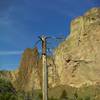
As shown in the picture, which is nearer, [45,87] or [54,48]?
[45,87]

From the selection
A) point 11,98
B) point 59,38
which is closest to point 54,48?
point 59,38

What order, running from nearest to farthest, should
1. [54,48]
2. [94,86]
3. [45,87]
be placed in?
[45,87] → [54,48] → [94,86]

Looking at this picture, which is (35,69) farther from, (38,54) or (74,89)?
(74,89)

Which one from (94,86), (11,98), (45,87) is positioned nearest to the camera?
(45,87)

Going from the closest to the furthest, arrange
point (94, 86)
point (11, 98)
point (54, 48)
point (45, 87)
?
point (45, 87) → point (54, 48) → point (11, 98) → point (94, 86)

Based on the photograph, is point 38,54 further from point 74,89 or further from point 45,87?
point 74,89

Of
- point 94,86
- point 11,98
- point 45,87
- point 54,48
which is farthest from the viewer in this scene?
point 94,86

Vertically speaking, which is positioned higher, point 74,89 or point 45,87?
point 74,89

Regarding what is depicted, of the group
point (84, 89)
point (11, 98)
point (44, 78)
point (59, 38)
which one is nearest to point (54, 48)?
point (59, 38)

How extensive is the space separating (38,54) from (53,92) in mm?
183981

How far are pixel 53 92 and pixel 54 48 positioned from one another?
18437 centimetres

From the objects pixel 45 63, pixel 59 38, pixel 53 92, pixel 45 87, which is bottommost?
pixel 45 87

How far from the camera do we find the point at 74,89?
195m

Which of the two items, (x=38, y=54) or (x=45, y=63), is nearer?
(x=45, y=63)
